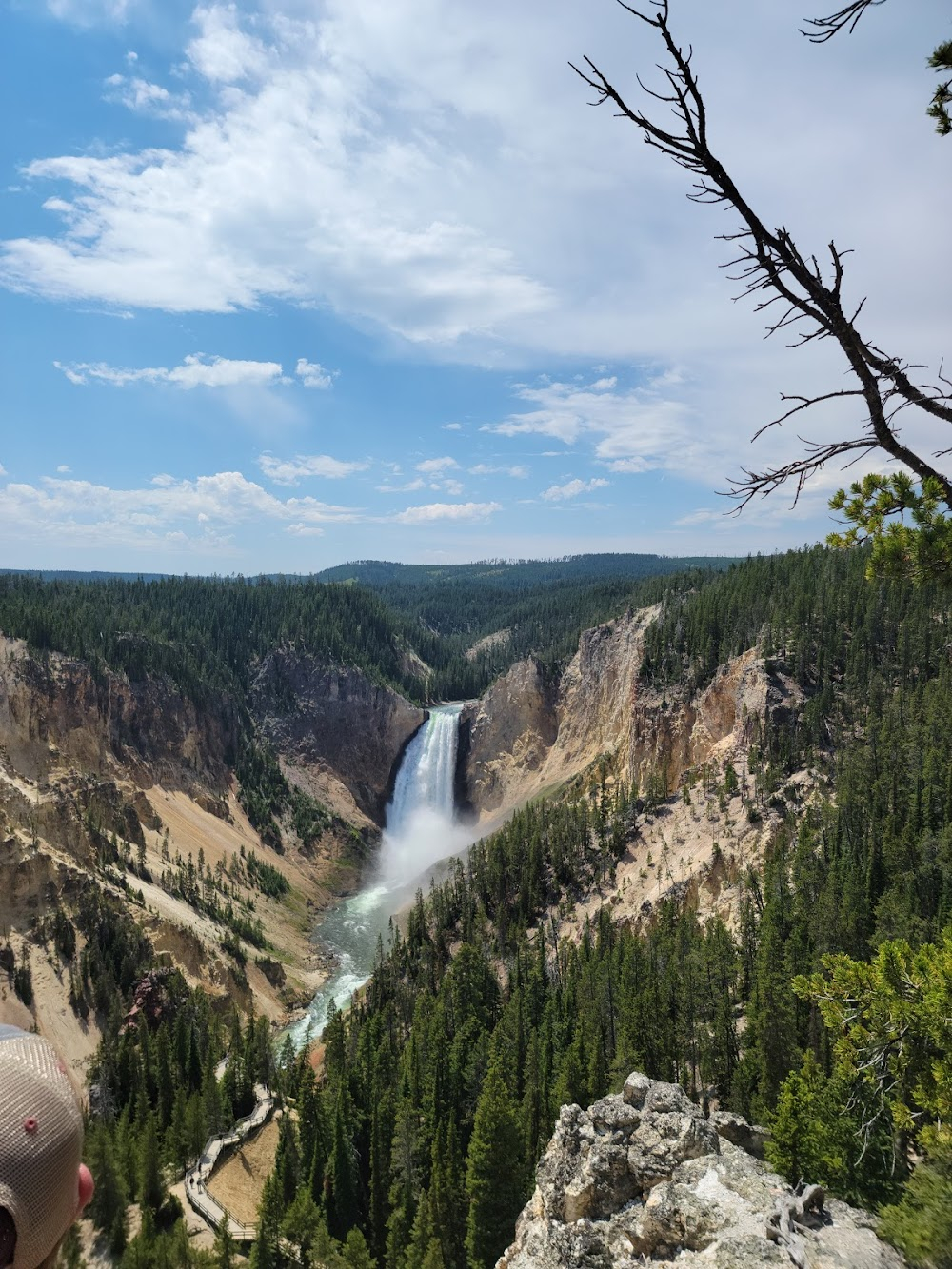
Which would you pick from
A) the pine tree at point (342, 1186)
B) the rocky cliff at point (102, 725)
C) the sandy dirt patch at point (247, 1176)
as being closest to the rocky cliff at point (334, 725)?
the rocky cliff at point (102, 725)

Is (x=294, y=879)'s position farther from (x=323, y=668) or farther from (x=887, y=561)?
(x=887, y=561)

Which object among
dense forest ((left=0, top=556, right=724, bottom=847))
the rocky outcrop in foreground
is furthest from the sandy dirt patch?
dense forest ((left=0, top=556, right=724, bottom=847))

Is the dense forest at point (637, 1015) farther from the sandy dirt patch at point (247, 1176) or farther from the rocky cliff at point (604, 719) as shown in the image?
the rocky cliff at point (604, 719)

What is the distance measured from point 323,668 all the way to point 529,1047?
304 feet

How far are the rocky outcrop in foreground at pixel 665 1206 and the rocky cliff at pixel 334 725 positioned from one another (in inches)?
3822

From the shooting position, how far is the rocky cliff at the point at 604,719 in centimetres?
6906

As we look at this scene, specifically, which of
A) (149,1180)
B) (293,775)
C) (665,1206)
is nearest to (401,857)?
(293,775)

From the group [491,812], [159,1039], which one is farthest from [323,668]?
[159,1039]

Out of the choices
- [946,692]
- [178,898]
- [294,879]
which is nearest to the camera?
[946,692]

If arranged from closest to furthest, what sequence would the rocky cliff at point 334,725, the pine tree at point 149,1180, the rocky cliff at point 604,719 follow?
the pine tree at point 149,1180 < the rocky cliff at point 604,719 < the rocky cliff at point 334,725

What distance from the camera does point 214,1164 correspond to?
41.7 m

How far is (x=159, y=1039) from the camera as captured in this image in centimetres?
5225

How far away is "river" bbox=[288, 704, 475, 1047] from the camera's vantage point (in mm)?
73438

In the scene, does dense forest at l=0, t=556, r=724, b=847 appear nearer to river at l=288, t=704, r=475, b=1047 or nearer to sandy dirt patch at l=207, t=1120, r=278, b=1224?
river at l=288, t=704, r=475, b=1047
